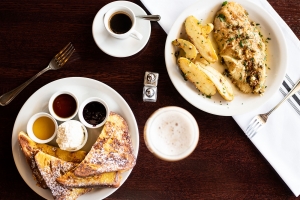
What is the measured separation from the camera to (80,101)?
194 centimetres

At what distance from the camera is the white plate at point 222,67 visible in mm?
1928

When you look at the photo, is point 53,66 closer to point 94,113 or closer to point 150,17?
point 94,113

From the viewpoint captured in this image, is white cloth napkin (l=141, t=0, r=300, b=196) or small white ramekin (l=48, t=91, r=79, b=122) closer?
small white ramekin (l=48, t=91, r=79, b=122)

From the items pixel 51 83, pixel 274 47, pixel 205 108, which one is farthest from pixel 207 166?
pixel 51 83

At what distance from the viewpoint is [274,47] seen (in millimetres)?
2010

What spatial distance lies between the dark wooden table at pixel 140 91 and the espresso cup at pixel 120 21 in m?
0.12

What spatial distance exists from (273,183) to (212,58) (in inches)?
30.2

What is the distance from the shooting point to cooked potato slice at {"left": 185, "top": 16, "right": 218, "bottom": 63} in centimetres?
189

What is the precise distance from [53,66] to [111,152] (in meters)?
0.56

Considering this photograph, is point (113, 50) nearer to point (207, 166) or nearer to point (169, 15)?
point (169, 15)

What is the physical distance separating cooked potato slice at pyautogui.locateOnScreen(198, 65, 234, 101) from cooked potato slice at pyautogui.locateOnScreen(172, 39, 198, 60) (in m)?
0.07

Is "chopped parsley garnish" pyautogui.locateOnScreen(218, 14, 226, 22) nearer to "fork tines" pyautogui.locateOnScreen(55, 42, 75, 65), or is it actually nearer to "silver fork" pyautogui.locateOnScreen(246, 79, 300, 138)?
"silver fork" pyautogui.locateOnScreen(246, 79, 300, 138)

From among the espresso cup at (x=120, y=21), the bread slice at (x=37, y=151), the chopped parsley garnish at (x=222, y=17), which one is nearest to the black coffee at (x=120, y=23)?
the espresso cup at (x=120, y=21)

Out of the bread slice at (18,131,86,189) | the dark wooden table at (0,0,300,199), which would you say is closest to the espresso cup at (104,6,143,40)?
the dark wooden table at (0,0,300,199)
